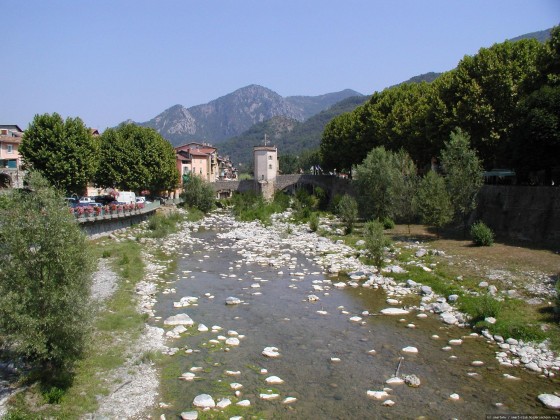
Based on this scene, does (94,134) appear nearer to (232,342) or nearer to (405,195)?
(405,195)

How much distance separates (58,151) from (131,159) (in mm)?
16031

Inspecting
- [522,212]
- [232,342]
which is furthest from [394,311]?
[522,212]

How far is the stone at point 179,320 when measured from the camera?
72.8 feet

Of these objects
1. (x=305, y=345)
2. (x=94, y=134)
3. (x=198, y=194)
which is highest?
(x=94, y=134)

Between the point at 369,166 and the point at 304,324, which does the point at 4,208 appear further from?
the point at 369,166

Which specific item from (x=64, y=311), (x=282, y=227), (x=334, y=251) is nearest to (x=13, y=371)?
(x=64, y=311)

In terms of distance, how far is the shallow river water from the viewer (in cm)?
1476

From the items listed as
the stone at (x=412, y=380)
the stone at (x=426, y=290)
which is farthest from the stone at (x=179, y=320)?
the stone at (x=426, y=290)

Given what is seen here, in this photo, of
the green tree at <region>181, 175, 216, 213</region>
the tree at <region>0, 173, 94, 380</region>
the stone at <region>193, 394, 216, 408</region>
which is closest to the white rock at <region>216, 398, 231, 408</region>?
the stone at <region>193, 394, 216, 408</region>

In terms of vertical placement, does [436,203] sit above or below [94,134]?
below

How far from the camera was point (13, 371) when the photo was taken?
15742mm

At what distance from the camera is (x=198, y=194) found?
8019 centimetres

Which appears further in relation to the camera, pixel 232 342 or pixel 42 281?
pixel 232 342

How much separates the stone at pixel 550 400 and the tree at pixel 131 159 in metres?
60.5
